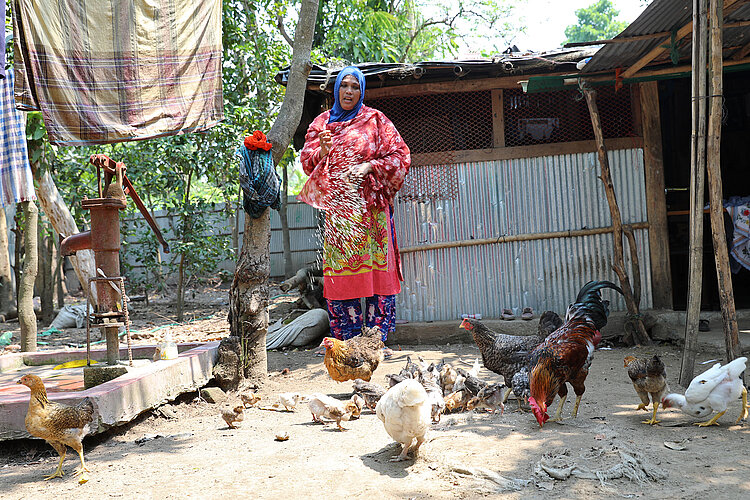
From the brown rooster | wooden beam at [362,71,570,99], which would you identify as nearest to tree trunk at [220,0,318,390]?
the brown rooster

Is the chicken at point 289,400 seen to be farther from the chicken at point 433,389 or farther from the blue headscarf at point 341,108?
the blue headscarf at point 341,108

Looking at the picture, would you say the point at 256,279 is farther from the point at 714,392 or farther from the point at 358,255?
the point at 714,392

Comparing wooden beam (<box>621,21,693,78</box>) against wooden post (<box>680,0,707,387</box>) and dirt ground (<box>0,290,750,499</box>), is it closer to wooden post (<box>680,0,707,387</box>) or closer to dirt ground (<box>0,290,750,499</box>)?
wooden post (<box>680,0,707,387</box>)

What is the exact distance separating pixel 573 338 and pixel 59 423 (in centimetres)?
352

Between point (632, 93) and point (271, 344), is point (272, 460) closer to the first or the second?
point (271, 344)

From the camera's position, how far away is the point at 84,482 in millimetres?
3574

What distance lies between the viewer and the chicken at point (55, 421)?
12.0ft

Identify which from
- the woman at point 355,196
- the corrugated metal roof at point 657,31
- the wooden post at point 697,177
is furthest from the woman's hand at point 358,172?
the wooden post at point 697,177

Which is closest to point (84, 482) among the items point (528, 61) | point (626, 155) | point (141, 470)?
point (141, 470)

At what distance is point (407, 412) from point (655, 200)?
19.2 ft

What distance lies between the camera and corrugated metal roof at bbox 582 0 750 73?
5.22 meters

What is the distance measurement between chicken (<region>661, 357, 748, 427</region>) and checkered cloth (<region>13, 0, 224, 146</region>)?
4695 mm

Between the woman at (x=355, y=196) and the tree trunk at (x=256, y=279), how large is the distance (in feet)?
1.74

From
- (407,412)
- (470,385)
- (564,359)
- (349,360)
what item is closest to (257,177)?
(349,360)
